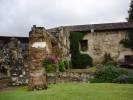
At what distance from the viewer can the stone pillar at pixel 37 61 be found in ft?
52.6

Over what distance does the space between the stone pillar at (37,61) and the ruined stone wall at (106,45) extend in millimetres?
20960

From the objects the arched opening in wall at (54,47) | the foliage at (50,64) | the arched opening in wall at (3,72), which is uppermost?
the arched opening in wall at (54,47)

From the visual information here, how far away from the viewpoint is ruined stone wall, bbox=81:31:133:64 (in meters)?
36.9

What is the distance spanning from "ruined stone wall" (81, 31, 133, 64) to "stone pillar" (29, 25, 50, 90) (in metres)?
21.0

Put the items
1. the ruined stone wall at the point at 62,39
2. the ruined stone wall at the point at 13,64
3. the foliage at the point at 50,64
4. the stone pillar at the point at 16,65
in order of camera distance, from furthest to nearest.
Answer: the ruined stone wall at the point at 62,39 < the foliage at the point at 50,64 < the ruined stone wall at the point at 13,64 < the stone pillar at the point at 16,65

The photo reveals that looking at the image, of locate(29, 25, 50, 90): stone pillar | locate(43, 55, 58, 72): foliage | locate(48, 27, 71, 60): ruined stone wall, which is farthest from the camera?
locate(48, 27, 71, 60): ruined stone wall

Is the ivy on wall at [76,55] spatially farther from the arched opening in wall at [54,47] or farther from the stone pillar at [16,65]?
the stone pillar at [16,65]

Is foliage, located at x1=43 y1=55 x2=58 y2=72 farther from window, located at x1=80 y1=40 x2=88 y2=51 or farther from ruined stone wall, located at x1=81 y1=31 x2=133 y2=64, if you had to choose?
window, located at x1=80 y1=40 x2=88 y2=51

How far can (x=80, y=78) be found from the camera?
21.1 meters

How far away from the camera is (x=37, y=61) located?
1641cm

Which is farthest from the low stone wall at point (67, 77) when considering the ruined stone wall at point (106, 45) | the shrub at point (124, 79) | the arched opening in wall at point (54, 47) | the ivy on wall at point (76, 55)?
the ruined stone wall at point (106, 45)

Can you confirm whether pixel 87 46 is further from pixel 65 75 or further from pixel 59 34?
pixel 65 75

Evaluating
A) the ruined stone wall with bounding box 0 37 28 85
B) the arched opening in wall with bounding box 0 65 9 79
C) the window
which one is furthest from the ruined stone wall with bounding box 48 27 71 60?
the arched opening in wall with bounding box 0 65 9 79

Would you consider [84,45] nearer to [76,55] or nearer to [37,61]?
[76,55]
